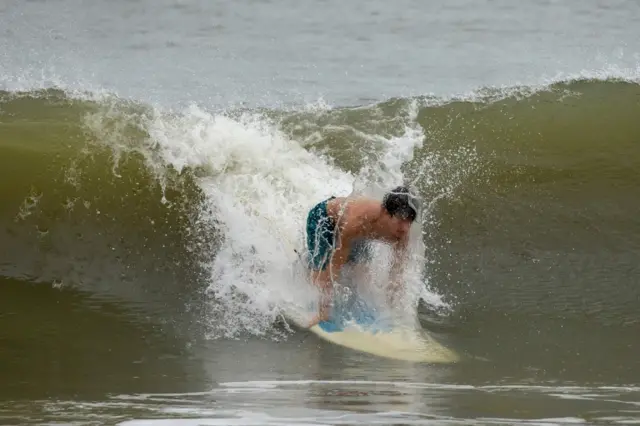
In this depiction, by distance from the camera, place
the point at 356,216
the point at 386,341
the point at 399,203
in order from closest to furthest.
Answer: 1. the point at 399,203
2. the point at 386,341
3. the point at 356,216

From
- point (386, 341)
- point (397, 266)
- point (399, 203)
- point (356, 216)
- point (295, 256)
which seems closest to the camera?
point (399, 203)

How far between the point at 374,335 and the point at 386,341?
9 centimetres

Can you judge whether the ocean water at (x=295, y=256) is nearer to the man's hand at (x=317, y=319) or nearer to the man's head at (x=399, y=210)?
the man's hand at (x=317, y=319)

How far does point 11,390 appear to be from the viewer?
510 centimetres

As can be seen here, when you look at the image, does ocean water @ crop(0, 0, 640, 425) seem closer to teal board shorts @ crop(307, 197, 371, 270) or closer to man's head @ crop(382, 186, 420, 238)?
teal board shorts @ crop(307, 197, 371, 270)

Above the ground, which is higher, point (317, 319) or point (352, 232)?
point (352, 232)

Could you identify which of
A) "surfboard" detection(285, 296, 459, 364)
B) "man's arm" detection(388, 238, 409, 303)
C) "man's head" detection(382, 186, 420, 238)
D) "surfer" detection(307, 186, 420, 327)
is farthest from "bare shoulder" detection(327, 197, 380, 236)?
"surfboard" detection(285, 296, 459, 364)

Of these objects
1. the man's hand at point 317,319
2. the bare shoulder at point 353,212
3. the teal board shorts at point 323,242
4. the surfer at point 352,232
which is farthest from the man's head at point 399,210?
the man's hand at point 317,319

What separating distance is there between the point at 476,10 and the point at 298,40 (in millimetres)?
3501

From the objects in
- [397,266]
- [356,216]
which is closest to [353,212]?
[356,216]

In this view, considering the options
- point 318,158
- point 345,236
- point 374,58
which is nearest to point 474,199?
point 318,158

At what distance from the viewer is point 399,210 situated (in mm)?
5992

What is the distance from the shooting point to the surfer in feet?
19.8

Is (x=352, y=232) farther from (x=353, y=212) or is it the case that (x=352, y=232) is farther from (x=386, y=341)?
(x=386, y=341)
